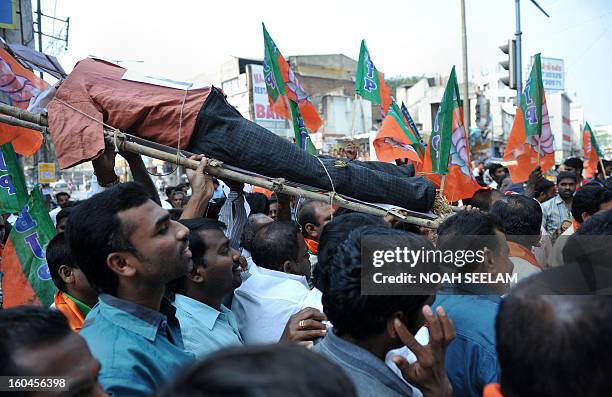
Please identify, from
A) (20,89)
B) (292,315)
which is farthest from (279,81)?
(292,315)

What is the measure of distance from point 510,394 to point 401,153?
4686 millimetres

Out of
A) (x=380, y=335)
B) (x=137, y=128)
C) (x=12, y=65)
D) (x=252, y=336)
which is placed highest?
(x=12, y=65)

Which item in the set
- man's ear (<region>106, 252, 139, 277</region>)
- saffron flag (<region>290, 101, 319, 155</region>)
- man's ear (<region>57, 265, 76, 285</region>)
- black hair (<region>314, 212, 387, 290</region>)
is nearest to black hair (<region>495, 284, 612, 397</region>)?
black hair (<region>314, 212, 387, 290</region>)

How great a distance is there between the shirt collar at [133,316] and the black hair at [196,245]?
1.85ft

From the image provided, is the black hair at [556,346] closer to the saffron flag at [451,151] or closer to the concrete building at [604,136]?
the saffron flag at [451,151]

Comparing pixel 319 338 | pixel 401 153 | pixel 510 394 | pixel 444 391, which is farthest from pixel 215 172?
pixel 401 153

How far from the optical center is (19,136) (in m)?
4.00

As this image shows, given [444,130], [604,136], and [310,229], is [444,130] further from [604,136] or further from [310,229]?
[604,136]

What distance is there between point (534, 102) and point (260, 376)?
648cm

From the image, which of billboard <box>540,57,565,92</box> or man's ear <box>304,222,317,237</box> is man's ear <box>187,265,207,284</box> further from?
billboard <box>540,57,565,92</box>

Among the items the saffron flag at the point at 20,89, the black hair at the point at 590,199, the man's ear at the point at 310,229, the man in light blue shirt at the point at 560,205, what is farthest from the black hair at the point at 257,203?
the man in light blue shirt at the point at 560,205

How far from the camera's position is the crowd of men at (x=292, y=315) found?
975 millimetres

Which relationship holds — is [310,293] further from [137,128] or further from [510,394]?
[510,394]

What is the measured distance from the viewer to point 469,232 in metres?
2.17
